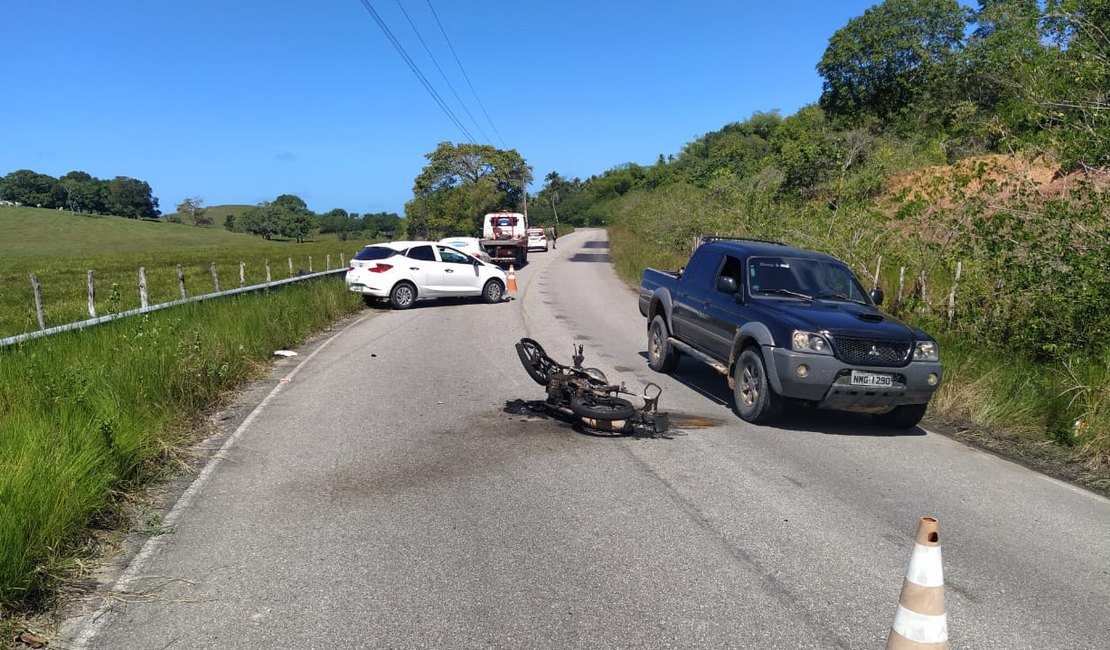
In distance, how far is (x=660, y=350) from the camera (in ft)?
36.5

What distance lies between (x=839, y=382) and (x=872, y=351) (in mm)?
491

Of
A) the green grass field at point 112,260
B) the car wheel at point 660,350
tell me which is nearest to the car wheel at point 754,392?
the car wheel at point 660,350

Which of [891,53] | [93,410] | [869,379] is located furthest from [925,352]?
[891,53]

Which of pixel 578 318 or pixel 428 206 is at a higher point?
pixel 428 206

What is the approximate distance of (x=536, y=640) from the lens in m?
3.63

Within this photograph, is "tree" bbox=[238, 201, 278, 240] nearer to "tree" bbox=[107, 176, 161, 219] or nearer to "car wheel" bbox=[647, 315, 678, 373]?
"tree" bbox=[107, 176, 161, 219]

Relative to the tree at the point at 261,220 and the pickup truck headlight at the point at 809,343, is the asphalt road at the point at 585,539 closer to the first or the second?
the pickup truck headlight at the point at 809,343

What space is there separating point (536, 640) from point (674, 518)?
1855 millimetres

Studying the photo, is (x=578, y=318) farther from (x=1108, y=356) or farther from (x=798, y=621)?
(x=798, y=621)

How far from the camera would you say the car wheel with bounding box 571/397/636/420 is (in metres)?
7.31

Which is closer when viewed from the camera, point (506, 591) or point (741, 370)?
point (506, 591)

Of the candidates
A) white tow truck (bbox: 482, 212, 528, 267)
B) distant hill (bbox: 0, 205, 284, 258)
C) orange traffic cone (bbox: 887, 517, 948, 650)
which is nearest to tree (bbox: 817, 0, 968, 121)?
white tow truck (bbox: 482, 212, 528, 267)

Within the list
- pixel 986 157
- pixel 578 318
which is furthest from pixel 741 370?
pixel 986 157

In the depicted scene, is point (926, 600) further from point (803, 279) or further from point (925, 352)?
point (803, 279)
